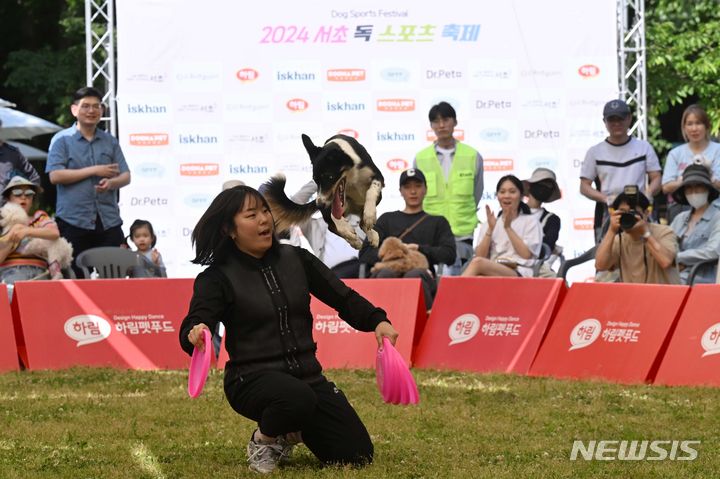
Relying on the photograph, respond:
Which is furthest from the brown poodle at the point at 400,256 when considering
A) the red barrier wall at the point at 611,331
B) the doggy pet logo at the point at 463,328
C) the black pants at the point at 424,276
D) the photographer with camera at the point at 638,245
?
the photographer with camera at the point at 638,245

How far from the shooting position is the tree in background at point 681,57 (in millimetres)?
23844

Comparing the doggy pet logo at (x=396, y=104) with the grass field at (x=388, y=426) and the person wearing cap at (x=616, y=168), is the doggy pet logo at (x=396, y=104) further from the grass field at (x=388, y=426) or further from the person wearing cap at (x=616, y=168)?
the grass field at (x=388, y=426)

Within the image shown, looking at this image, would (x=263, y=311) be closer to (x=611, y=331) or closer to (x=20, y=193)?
(x=611, y=331)

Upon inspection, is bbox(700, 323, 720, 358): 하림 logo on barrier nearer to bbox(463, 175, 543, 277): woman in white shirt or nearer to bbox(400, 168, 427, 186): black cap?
bbox(463, 175, 543, 277): woman in white shirt

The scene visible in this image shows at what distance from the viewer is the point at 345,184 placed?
577 cm

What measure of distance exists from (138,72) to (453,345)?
678 cm

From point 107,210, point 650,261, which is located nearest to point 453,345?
point 650,261

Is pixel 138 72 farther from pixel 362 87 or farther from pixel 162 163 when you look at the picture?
pixel 362 87

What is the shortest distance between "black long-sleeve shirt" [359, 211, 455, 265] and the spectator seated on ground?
273cm

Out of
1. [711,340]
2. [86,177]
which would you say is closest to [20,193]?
[86,177]

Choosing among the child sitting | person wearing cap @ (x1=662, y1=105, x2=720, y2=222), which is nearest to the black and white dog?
person wearing cap @ (x1=662, y1=105, x2=720, y2=222)

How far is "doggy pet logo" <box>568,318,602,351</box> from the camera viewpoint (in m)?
9.64

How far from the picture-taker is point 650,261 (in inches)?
396

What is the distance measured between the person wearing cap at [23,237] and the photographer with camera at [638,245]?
15.8 ft
